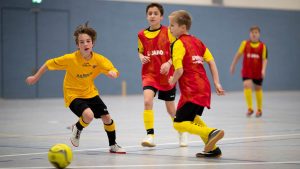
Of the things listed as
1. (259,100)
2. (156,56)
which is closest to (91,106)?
(156,56)

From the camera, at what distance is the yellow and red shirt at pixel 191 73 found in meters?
7.57

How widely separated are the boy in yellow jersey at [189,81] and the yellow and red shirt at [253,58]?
760cm

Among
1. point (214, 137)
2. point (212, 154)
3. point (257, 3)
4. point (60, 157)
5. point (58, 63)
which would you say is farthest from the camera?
point (257, 3)

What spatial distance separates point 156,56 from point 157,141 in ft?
4.30

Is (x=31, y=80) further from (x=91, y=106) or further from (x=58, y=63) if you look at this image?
(x=91, y=106)

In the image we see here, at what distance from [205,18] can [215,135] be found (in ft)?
61.9

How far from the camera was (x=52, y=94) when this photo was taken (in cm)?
2206

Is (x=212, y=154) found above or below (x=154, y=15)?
below

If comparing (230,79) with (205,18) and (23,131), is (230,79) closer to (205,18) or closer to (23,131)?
(205,18)

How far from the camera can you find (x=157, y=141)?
375 inches

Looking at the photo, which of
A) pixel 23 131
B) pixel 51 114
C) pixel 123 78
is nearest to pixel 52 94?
pixel 123 78

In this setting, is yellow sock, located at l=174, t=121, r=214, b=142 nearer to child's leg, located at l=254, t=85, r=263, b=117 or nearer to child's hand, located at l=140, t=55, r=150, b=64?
child's hand, located at l=140, t=55, r=150, b=64

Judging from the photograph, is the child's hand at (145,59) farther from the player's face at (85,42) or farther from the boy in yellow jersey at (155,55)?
the player's face at (85,42)

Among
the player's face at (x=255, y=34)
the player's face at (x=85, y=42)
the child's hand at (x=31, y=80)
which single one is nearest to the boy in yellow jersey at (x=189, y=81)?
the player's face at (x=85, y=42)
